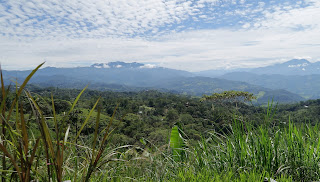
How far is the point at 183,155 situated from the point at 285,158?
130 cm

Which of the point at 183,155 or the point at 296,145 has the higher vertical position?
the point at 296,145

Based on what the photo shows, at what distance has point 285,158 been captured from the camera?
8.29ft

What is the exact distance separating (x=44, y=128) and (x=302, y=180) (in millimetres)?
2507

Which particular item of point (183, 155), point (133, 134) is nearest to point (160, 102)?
point (133, 134)

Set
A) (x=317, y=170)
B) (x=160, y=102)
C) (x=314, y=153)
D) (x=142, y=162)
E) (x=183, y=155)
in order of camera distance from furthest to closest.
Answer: (x=160, y=102), (x=183, y=155), (x=142, y=162), (x=314, y=153), (x=317, y=170)

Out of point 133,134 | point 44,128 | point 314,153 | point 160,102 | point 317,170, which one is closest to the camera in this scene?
point 44,128

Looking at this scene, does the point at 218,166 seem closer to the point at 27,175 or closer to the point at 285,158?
the point at 285,158

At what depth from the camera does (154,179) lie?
222cm

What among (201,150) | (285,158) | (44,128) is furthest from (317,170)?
(44,128)

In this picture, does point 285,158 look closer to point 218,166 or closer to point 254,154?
point 254,154

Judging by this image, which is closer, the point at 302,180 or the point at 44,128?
the point at 44,128

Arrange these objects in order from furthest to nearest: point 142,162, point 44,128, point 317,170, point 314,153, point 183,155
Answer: point 183,155 → point 142,162 → point 314,153 → point 317,170 → point 44,128

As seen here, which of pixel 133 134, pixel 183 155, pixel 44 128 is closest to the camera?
pixel 44 128

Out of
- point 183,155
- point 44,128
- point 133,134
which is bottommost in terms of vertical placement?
point 133,134
